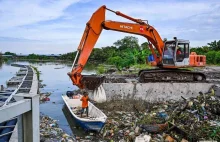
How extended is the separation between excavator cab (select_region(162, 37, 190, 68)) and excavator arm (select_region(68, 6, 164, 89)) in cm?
50

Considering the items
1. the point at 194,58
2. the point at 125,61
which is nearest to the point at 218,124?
the point at 194,58

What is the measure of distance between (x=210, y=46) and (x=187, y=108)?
1287 inches

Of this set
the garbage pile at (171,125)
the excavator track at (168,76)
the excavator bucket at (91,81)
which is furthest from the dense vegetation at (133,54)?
the garbage pile at (171,125)

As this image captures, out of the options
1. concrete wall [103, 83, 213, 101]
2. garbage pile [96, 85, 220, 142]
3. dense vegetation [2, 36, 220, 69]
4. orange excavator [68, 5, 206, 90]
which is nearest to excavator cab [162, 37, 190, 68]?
orange excavator [68, 5, 206, 90]

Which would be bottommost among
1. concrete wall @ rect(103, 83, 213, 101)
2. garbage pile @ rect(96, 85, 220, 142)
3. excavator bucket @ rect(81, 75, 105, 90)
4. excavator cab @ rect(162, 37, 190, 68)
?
garbage pile @ rect(96, 85, 220, 142)

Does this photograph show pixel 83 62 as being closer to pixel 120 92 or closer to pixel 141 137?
pixel 120 92

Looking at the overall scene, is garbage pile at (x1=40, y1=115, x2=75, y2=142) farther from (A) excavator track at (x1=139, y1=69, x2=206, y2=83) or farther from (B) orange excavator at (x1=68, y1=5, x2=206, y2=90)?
(A) excavator track at (x1=139, y1=69, x2=206, y2=83)

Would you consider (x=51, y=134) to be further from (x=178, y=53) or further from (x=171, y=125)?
(x=178, y=53)

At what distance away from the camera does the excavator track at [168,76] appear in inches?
494

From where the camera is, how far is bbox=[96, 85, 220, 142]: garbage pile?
6.78m

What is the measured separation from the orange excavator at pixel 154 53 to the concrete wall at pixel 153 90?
28.9 inches

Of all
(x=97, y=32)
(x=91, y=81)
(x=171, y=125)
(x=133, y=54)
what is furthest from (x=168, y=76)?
(x=133, y=54)

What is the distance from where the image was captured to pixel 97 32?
10883mm

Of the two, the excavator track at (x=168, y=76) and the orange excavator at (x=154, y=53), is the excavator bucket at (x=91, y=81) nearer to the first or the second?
the orange excavator at (x=154, y=53)
